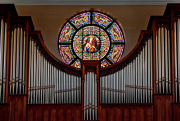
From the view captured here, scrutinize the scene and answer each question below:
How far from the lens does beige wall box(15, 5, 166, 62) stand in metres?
15.5

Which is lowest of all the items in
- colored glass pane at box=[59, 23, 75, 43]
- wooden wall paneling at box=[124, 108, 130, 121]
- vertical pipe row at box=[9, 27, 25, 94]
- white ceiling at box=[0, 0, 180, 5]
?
wooden wall paneling at box=[124, 108, 130, 121]

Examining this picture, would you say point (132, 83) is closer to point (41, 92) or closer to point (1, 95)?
point (41, 92)

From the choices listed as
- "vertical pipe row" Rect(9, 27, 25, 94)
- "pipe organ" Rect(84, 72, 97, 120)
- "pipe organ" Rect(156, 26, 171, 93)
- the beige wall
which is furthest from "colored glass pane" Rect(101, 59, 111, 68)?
"vertical pipe row" Rect(9, 27, 25, 94)

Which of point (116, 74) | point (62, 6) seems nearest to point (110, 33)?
point (62, 6)

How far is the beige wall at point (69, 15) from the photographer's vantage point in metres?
15.5

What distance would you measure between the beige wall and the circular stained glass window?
1.11ft

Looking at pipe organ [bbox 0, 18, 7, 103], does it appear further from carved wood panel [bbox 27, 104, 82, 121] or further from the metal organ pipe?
the metal organ pipe

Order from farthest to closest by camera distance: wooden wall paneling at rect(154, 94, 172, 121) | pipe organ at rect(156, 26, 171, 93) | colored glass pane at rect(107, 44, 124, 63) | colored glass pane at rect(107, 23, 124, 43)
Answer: colored glass pane at rect(107, 23, 124, 43) → colored glass pane at rect(107, 44, 124, 63) → pipe organ at rect(156, 26, 171, 93) → wooden wall paneling at rect(154, 94, 172, 121)

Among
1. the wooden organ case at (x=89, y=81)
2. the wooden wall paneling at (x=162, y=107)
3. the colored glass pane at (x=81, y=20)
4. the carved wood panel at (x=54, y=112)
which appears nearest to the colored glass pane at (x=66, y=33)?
the colored glass pane at (x=81, y=20)

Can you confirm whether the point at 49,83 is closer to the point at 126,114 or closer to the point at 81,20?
the point at 126,114

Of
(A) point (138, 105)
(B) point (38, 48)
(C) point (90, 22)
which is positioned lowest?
(A) point (138, 105)

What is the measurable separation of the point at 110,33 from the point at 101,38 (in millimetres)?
402

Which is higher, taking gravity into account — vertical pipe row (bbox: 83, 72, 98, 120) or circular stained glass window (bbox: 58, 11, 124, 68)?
circular stained glass window (bbox: 58, 11, 124, 68)

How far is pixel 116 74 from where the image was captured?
42.4 ft
